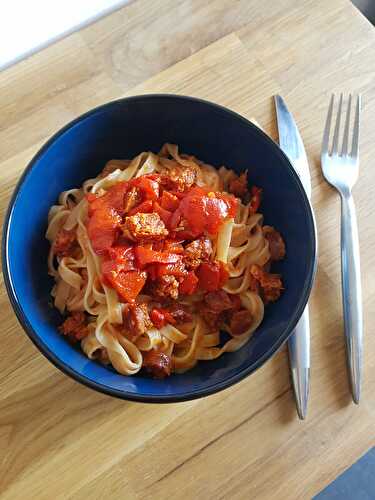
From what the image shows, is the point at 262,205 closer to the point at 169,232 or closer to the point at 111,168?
the point at 169,232

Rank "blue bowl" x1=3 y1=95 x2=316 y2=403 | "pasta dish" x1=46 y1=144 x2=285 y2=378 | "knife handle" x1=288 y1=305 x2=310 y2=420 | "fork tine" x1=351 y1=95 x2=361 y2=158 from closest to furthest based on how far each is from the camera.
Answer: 1. "blue bowl" x1=3 y1=95 x2=316 y2=403
2. "pasta dish" x1=46 y1=144 x2=285 y2=378
3. "knife handle" x1=288 y1=305 x2=310 y2=420
4. "fork tine" x1=351 y1=95 x2=361 y2=158

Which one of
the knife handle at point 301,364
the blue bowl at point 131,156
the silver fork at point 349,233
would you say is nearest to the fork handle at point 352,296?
the silver fork at point 349,233

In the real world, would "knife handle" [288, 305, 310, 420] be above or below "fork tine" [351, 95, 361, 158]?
below

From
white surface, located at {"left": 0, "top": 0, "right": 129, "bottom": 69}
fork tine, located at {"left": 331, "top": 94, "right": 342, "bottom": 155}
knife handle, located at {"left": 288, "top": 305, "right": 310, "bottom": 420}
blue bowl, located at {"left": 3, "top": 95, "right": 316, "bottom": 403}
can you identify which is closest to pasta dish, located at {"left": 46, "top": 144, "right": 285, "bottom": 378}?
blue bowl, located at {"left": 3, "top": 95, "right": 316, "bottom": 403}

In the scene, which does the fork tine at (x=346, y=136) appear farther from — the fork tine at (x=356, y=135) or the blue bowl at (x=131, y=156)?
the blue bowl at (x=131, y=156)

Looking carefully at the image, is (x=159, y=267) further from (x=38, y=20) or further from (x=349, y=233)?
(x=38, y=20)

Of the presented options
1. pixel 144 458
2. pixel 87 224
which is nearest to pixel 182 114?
pixel 87 224

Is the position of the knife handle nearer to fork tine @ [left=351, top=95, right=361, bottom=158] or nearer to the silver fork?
the silver fork


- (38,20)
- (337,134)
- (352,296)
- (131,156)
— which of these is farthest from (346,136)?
(38,20)
